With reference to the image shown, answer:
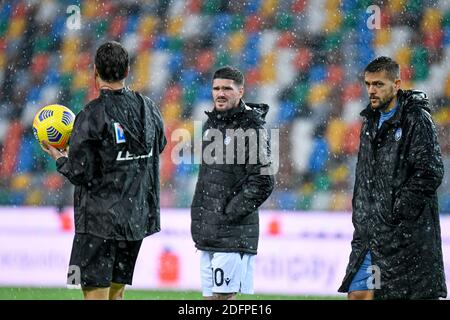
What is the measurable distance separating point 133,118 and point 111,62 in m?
0.33

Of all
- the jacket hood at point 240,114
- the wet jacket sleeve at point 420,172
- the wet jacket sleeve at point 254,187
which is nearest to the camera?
the wet jacket sleeve at point 420,172

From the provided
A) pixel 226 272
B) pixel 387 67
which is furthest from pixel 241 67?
pixel 387 67

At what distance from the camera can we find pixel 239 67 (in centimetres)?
1101

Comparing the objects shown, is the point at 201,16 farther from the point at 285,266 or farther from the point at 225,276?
the point at 225,276

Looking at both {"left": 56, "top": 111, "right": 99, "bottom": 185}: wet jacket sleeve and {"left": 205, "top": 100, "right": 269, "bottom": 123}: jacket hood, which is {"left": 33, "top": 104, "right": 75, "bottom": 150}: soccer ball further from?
{"left": 205, "top": 100, "right": 269, "bottom": 123}: jacket hood

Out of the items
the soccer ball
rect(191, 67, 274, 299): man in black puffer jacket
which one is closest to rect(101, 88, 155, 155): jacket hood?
the soccer ball

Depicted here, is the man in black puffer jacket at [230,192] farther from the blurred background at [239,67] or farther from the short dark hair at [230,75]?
the blurred background at [239,67]

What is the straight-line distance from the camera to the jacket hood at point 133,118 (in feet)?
18.2

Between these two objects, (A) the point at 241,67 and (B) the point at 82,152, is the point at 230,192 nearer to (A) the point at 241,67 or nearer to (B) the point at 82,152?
(B) the point at 82,152

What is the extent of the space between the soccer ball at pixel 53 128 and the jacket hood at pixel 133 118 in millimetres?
447

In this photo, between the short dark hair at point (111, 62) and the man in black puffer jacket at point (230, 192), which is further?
the man in black puffer jacket at point (230, 192)

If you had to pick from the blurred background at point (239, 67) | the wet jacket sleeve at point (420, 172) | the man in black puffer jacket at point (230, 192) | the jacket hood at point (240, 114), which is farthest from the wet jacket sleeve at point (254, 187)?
the blurred background at point (239, 67)

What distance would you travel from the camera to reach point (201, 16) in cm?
Result: 1128
